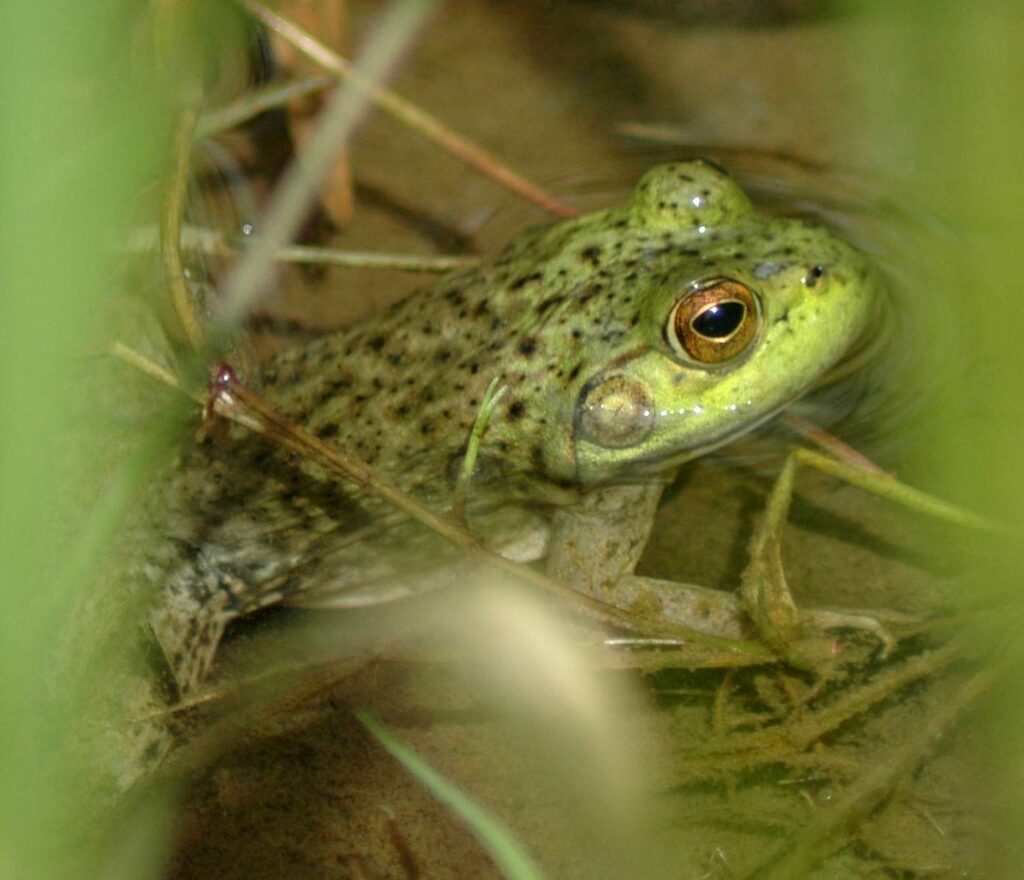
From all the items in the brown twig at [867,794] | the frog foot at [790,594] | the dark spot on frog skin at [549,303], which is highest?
the dark spot on frog skin at [549,303]

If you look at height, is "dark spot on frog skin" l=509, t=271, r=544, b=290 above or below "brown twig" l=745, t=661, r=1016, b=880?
above

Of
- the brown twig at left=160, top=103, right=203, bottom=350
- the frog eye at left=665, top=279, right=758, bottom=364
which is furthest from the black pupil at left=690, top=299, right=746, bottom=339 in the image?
the brown twig at left=160, top=103, right=203, bottom=350

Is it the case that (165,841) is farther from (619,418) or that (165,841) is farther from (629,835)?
(619,418)

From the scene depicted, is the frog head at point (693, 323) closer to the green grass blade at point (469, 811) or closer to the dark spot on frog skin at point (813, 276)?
the dark spot on frog skin at point (813, 276)

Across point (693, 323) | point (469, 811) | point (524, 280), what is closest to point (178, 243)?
point (524, 280)

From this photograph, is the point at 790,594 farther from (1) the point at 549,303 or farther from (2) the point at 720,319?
(1) the point at 549,303

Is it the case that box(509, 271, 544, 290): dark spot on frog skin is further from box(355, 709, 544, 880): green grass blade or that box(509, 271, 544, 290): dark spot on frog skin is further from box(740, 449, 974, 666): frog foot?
box(355, 709, 544, 880): green grass blade

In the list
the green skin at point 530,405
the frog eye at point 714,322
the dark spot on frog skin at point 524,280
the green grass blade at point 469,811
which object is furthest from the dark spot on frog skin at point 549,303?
the green grass blade at point 469,811

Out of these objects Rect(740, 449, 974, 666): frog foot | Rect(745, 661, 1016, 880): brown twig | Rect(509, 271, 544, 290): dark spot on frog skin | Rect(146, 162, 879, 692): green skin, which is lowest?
Rect(745, 661, 1016, 880): brown twig
